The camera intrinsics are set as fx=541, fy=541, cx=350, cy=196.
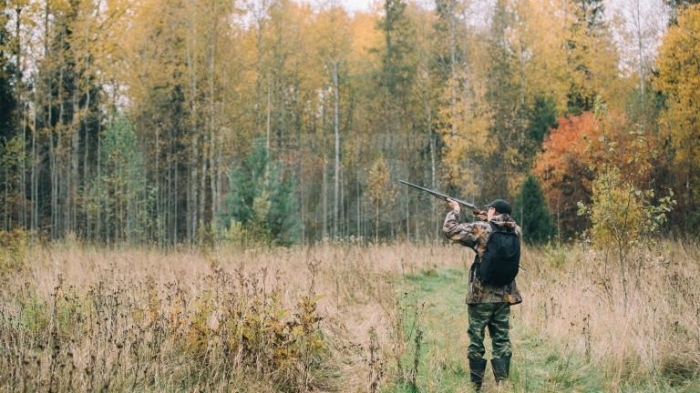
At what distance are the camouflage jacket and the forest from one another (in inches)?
317

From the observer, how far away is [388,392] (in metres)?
4.72

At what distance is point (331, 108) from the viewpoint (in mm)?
31094

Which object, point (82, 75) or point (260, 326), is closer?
point (260, 326)

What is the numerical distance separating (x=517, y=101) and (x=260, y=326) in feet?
79.5

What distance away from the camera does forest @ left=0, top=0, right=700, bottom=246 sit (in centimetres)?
1909

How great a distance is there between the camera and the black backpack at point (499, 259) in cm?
500

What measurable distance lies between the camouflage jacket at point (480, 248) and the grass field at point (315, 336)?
0.70 meters

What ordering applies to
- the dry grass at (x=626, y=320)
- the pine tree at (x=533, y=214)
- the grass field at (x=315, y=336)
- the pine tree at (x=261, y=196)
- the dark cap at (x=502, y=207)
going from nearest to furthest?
the grass field at (x=315, y=336)
the dry grass at (x=626, y=320)
the dark cap at (x=502, y=207)
the pine tree at (x=261, y=196)
the pine tree at (x=533, y=214)

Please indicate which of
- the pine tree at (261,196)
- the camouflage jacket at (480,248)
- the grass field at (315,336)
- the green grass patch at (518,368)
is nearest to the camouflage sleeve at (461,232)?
the camouflage jacket at (480,248)

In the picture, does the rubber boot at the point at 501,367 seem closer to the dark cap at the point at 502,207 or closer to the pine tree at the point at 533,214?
the dark cap at the point at 502,207

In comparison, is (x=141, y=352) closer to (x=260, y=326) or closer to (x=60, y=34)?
(x=260, y=326)

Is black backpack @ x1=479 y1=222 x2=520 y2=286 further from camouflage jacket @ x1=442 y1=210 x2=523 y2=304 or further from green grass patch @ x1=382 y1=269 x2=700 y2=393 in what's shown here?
green grass patch @ x1=382 y1=269 x2=700 y2=393

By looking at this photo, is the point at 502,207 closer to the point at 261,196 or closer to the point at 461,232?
the point at 461,232

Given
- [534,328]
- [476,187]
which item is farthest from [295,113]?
[534,328]
